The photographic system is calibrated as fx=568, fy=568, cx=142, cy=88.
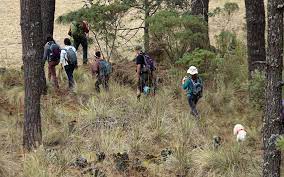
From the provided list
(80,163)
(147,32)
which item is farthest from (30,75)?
(147,32)

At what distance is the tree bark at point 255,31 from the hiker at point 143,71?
2.19 metres

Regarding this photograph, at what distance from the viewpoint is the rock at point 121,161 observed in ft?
31.2

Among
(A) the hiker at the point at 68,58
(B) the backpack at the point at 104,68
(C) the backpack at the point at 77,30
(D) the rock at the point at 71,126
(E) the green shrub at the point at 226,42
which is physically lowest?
(D) the rock at the point at 71,126

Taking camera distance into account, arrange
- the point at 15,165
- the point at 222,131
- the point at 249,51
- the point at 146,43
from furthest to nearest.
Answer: the point at 146,43
the point at 249,51
the point at 222,131
the point at 15,165

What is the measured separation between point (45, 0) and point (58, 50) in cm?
206

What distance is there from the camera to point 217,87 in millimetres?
13227

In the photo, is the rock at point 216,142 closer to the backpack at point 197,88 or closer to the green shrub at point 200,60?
the backpack at point 197,88

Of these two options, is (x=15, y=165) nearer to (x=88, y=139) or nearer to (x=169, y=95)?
(x=88, y=139)

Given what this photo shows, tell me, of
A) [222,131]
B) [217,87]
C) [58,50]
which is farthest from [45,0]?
[222,131]

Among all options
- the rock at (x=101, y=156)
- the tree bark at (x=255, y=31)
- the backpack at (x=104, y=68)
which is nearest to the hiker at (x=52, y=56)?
the backpack at (x=104, y=68)

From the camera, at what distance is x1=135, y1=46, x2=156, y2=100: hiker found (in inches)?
487

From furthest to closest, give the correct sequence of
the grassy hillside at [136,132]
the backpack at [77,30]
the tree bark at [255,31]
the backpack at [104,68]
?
the backpack at [77,30] → the backpack at [104,68] → the tree bark at [255,31] → the grassy hillside at [136,132]

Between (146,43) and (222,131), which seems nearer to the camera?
(222,131)

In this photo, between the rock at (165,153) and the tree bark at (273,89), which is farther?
the rock at (165,153)
